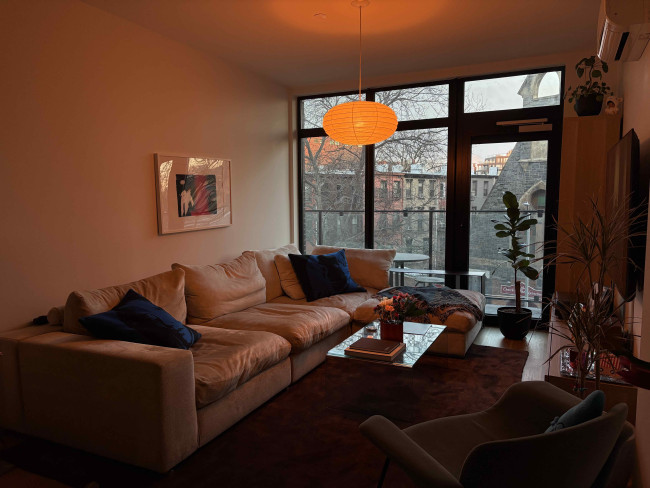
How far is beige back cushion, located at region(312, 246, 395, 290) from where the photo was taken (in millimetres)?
4980

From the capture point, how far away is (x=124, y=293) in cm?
308

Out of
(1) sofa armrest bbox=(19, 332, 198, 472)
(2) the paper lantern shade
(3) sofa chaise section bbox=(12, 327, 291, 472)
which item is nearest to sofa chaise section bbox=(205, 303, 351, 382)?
(3) sofa chaise section bbox=(12, 327, 291, 472)

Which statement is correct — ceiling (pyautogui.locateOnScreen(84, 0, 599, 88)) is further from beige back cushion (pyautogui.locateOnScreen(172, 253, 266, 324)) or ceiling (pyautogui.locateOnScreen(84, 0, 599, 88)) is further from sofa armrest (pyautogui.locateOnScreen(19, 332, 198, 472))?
sofa armrest (pyautogui.locateOnScreen(19, 332, 198, 472))

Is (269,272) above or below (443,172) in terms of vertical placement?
below

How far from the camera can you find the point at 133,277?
3.71 meters

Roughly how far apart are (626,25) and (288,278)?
332cm

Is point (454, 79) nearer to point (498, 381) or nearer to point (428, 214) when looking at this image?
point (428, 214)

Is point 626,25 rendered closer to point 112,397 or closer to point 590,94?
point 590,94

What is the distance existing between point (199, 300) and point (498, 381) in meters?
2.32

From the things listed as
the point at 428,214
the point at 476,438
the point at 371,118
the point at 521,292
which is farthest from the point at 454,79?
the point at 476,438

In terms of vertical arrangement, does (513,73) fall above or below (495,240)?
above

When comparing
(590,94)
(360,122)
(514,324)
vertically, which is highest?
(590,94)

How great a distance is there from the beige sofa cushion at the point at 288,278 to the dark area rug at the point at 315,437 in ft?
3.42

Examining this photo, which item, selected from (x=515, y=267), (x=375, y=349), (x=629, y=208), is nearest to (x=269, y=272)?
(x=375, y=349)
